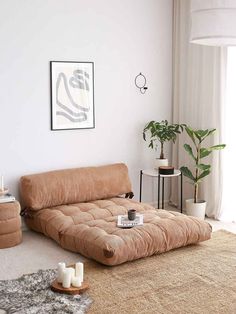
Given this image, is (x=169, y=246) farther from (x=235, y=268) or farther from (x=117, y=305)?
(x=117, y=305)

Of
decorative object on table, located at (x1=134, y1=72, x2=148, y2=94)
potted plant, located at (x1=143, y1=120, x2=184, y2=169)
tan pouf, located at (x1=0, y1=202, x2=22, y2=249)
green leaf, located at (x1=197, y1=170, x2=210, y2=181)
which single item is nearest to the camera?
tan pouf, located at (x1=0, y1=202, x2=22, y2=249)

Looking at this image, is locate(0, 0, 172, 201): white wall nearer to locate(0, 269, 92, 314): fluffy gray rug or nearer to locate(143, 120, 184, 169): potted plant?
locate(143, 120, 184, 169): potted plant

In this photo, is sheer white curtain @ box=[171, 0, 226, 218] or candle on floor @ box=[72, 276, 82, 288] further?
sheer white curtain @ box=[171, 0, 226, 218]

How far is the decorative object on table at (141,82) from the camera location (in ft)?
18.1

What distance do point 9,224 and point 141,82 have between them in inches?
92.5

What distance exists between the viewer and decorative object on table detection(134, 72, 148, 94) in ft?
18.1

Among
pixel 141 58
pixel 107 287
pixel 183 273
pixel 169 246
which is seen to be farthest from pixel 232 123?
pixel 107 287

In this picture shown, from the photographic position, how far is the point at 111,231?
3.96 m

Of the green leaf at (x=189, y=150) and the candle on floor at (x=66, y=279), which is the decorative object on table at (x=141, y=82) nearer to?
the green leaf at (x=189, y=150)

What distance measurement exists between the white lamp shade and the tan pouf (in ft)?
7.63

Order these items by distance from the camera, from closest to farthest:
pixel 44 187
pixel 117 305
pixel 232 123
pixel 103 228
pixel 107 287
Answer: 1. pixel 117 305
2. pixel 107 287
3. pixel 103 228
4. pixel 44 187
5. pixel 232 123

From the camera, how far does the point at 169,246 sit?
4055mm

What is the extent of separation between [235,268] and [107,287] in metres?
1.10

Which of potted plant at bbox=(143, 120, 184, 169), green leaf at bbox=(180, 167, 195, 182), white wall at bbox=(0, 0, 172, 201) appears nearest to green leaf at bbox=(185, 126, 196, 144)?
potted plant at bbox=(143, 120, 184, 169)
